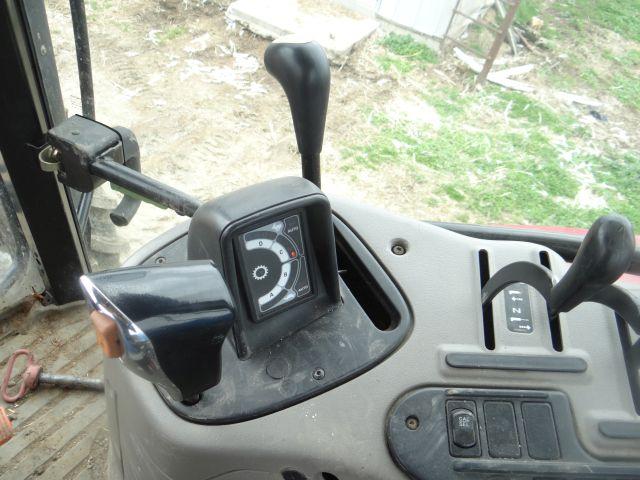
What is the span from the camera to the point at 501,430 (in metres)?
0.69

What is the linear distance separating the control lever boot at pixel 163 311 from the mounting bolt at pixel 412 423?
25 centimetres

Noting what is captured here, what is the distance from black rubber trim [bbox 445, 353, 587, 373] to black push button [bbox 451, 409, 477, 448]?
58 mm

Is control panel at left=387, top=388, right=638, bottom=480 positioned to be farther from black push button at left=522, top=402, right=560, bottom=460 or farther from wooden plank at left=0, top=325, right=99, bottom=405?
wooden plank at left=0, top=325, right=99, bottom=405

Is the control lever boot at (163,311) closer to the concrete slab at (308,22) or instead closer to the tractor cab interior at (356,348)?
the tractor cab interior at (356,348)

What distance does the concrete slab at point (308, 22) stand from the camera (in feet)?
11.6

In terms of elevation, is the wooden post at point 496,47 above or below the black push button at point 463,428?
below

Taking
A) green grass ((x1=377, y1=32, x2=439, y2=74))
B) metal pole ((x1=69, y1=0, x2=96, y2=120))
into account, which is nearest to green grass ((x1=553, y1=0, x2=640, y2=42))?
green grass ((x1=377, y1=32, x2=439, y2=74))

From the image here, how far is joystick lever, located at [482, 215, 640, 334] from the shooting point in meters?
0.62

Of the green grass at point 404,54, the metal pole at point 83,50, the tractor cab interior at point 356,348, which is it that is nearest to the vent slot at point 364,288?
the tractor cab interior at point 356,348

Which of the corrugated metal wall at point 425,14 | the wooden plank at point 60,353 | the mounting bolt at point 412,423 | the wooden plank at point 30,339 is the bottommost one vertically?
the corrugated metal wall at point 425,14

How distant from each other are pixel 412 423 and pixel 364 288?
22 centimetres

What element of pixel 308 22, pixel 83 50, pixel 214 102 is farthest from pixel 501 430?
pixel 308 22

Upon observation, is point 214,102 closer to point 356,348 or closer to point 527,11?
point 527,11

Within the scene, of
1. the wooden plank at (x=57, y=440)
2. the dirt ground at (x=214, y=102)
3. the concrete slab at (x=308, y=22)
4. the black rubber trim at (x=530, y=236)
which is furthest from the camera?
the concrete slab at (x=308, y=22)
